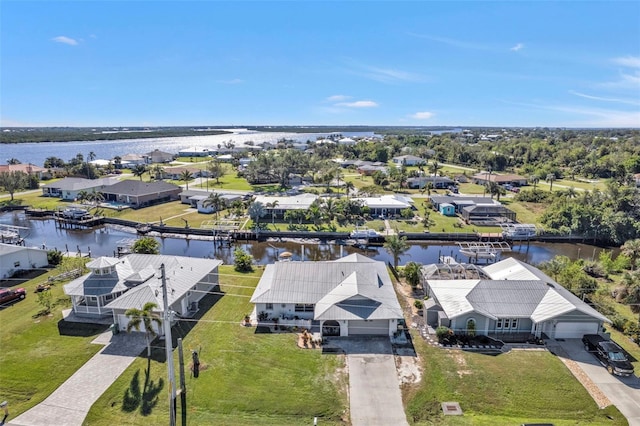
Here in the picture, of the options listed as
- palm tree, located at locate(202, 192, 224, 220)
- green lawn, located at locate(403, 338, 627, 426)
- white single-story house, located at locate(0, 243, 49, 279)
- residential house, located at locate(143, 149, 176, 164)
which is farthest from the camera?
residential house, located at locate(143, 149, 176, 164)

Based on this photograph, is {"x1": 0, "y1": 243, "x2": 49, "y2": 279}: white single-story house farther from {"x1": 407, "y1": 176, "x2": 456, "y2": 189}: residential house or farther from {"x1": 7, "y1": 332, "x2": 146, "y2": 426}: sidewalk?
{"x1": 407, "y1": 176, "x2": 456, "y2": 189}: residential house

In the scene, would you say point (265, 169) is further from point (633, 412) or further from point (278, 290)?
point (633, 412)

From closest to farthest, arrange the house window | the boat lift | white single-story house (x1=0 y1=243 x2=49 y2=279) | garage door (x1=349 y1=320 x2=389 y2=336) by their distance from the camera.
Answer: garage door (x1=349 y1=320 x2=389 y2=336)
the house window
white single-story house (x1=0 y1=243 x2=49 y2=279)
the boat lift

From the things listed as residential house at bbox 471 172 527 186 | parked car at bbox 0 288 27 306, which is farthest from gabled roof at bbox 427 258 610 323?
residential house at bbox 471 172 527 186

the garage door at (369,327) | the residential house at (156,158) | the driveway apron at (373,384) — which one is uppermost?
the residential house at (156,158)

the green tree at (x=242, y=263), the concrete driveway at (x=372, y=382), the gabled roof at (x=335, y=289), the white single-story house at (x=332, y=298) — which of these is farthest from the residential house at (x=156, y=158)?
the concrete driveway at (x=372, y=382)

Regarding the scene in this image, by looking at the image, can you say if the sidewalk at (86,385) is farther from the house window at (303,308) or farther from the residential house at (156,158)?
the residential house at (156,158)
